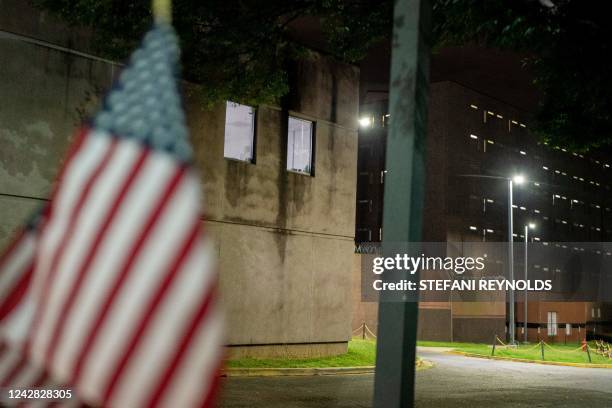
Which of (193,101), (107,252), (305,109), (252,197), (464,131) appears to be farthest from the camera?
(464,131)

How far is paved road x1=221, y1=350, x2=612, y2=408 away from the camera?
14.1 meters

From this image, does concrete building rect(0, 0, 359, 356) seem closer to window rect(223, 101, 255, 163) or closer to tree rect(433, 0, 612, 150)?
window rect(223, 101, 255, 163)

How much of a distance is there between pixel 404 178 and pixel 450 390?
13.4 m

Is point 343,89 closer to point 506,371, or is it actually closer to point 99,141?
point 506,371

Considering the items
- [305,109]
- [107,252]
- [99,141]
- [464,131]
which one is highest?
[464,131]

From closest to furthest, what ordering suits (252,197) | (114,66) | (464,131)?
(114,66)
(252,197)
(464,131)

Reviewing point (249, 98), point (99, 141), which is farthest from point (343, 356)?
point (99, 141)

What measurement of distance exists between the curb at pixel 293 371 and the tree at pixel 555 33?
8816 millimetres

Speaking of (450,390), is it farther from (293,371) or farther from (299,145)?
(299,145)

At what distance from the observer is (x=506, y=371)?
23172 mm

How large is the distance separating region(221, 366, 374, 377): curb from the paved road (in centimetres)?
57

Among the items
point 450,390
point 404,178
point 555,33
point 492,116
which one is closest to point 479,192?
point 492,116

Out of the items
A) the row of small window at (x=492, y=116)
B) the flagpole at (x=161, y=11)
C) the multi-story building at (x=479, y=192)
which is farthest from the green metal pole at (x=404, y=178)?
the row of small window at (x=492, y=116)

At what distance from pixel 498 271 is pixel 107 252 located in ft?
173
